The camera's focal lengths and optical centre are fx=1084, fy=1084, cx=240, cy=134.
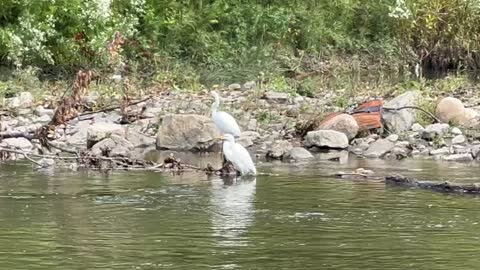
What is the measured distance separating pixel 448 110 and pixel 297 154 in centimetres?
411

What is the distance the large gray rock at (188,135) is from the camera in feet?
54.4

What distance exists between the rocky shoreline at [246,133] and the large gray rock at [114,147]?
0.01 m

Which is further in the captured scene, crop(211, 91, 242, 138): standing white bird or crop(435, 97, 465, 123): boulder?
crop(435, 97, 465, 123): boulder

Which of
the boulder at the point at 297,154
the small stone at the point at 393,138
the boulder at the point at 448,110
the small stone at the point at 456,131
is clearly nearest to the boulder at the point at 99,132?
the boulder at the point at 297,154

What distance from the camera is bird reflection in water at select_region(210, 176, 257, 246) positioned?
9.40m

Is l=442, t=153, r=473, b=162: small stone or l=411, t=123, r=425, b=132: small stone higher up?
l=411, t=123, r=425, b=132: small stone

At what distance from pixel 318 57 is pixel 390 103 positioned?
13275mm

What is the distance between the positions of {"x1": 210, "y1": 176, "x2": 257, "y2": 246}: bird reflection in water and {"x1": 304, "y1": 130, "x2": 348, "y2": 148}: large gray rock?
3.27 meters

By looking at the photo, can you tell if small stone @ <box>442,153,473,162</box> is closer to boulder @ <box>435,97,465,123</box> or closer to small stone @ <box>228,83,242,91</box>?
boulder @ <box>435,97,465,123</box>

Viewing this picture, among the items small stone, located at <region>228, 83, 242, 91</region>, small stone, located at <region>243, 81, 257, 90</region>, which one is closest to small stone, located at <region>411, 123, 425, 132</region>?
small stone, located at <region>243, 81, 257, 90</region>

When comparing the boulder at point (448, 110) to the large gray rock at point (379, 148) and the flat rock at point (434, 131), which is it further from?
the large gray rock at point (379, 148)

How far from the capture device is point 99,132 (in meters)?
16.6

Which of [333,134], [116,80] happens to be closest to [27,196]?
[333,134]

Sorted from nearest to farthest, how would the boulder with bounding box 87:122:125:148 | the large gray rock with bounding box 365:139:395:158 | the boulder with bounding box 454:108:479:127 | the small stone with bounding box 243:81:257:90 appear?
the large gray rock with bounding box 365:139:395:158 < the boulder with bounding box 87:122:125:148 < the boulder with bounding box 454:108:479:127 < the small stone with bounding box 243:81:257:90
